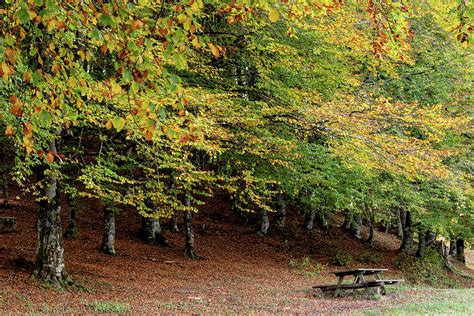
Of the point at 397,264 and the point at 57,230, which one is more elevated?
the point at 57,230

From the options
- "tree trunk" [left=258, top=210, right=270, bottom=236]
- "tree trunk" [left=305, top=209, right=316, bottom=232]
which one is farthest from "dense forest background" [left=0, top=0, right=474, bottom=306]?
"tree trunk" [left=305, top=209, right=316, bottom=232]

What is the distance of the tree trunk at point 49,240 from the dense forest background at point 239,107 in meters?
0.03

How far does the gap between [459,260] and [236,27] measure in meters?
31.5

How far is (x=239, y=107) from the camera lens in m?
14.1

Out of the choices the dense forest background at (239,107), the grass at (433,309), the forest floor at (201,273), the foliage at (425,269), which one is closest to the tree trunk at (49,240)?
the dense forest background at (239,107)

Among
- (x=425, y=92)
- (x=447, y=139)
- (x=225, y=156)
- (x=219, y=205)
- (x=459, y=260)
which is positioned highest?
(x=425, y=92)

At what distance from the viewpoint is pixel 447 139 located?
2303cm

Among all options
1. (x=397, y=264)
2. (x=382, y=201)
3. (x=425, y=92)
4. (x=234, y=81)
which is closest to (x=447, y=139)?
(x=425, y=92)

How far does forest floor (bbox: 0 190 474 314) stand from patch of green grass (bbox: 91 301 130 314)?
0.02 m

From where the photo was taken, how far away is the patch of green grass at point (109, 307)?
10.2 metres

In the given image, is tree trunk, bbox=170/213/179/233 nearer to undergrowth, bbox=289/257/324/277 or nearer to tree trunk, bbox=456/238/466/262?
undergrowth, bbox=289/257/324/277

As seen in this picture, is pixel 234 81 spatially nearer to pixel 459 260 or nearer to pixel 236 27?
pixel 236 27

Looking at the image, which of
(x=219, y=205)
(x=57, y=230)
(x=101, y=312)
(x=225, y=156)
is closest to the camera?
(x=101, y=312)

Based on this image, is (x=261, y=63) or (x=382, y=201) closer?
(x=261, y=63)
